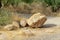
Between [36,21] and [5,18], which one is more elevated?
[5,18]

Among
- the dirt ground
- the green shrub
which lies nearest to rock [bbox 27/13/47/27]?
the dirt ground

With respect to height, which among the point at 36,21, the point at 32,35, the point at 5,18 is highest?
the point at 5,18

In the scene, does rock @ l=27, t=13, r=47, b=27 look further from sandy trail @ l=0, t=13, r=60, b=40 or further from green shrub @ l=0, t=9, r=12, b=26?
green shrub @ l=0, t=9, r=12, b=26

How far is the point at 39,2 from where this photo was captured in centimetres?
1917

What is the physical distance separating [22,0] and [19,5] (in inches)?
85.3

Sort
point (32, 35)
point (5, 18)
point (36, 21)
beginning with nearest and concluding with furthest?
point (32, 35) < point (36, 21) < point (5, 18)

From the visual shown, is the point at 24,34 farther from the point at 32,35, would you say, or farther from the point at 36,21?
the point at 36,21

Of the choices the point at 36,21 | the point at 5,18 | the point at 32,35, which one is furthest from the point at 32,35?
the point at 5,18

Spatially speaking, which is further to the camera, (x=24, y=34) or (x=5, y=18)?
(x=5, y=18)

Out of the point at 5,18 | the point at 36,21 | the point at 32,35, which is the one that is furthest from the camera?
the point at 5,18

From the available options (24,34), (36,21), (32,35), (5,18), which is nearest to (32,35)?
(32,35)

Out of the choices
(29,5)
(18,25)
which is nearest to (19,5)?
(29,5)

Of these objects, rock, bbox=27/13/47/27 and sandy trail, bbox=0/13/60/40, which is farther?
rock, bbox=27/13/47/27

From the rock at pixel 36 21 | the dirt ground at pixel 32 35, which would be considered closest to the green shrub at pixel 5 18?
the rock at pixel 36 21
